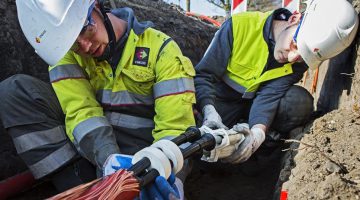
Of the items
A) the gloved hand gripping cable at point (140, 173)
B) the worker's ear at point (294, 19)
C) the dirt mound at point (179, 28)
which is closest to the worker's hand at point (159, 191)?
Answer: the gloved hand gripping cable at point (140, 173)

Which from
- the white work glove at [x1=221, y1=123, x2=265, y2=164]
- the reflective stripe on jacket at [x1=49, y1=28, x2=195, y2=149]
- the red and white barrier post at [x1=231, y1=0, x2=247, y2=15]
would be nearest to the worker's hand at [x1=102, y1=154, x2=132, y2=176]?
the reflective stripe on jacket at [x1=49, y1=28, x2=195, y2=149]

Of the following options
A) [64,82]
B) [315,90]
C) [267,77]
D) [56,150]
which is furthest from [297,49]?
[56,150]

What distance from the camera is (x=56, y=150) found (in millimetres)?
2326

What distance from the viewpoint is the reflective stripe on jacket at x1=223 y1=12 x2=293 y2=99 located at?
112 inches

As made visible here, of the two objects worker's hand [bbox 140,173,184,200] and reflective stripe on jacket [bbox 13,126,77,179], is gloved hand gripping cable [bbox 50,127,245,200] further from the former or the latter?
reflective stripe on jacket [bbox 13,126,77,179]

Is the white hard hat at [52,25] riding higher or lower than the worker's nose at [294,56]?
higher

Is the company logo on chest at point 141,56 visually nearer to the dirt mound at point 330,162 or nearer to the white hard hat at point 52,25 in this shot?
the white hard hat at point 52,25

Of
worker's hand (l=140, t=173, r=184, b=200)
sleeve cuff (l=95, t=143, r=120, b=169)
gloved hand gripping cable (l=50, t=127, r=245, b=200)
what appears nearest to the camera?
gloved hand gripping cable (l=50, t=127, r=245, b=200)

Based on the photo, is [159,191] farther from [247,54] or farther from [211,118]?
[247,54]

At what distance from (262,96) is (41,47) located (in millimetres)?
1552

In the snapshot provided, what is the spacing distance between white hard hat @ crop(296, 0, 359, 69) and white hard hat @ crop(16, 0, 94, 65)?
1.37m

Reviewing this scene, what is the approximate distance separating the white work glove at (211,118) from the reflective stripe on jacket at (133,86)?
154 mm

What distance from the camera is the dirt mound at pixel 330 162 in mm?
1585

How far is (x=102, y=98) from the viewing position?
2342 mm
